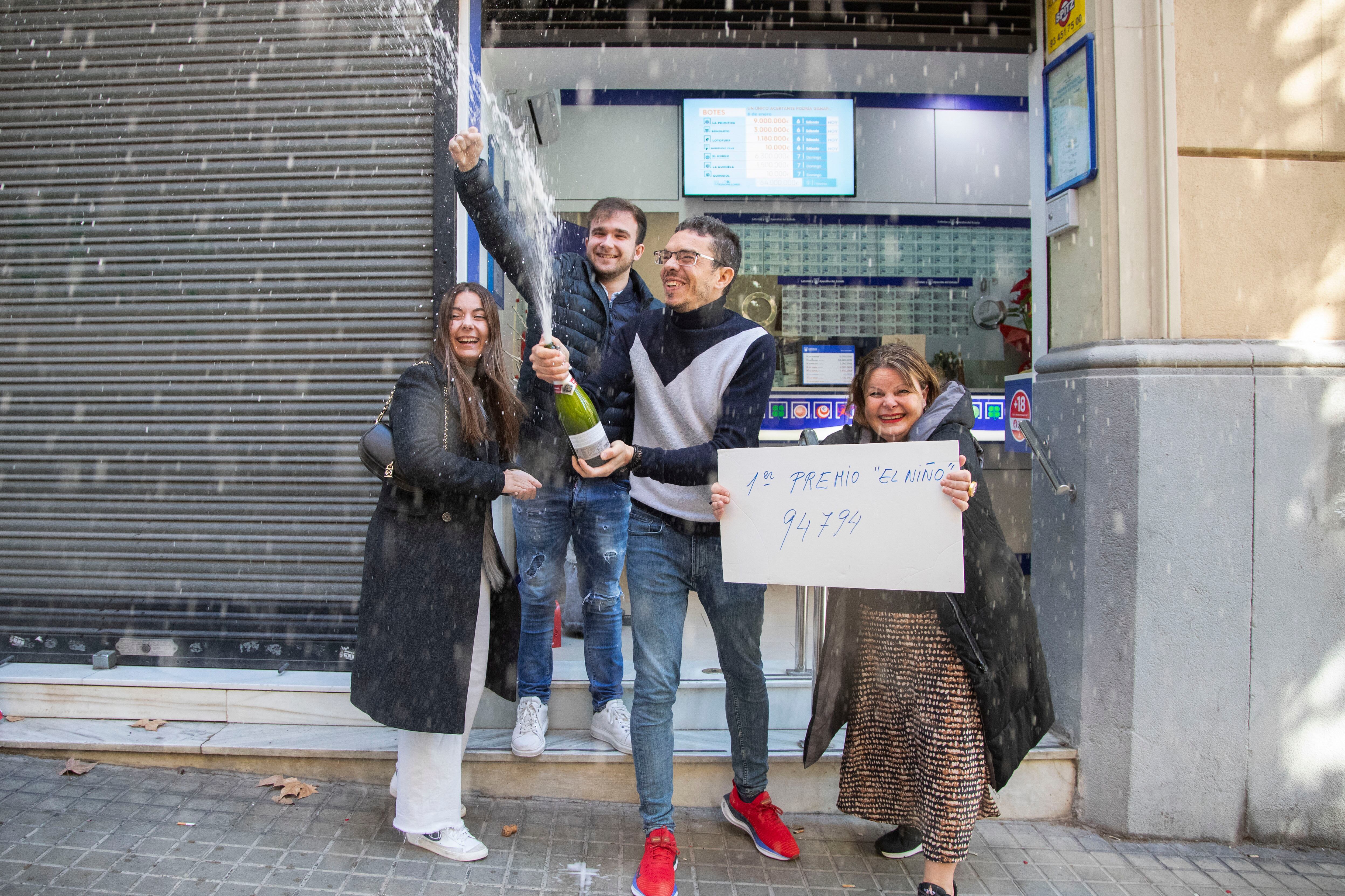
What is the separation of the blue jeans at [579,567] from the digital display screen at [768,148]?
3.87 m

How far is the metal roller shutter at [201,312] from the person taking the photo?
4.37m

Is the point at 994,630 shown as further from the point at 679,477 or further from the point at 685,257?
the point at 685,257

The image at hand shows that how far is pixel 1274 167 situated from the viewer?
138 inches

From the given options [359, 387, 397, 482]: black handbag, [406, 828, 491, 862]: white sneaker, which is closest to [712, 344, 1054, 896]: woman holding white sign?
[359, 387, 397, 482]: black handbag

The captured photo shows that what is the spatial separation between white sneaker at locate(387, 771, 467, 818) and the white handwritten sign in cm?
138

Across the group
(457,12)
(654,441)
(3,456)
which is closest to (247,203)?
(457,12)

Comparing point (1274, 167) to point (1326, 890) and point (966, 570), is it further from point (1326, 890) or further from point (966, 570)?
Result: point (1326, 890)

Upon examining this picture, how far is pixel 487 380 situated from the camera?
3162mm

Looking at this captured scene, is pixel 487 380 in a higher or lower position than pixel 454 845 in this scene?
higher

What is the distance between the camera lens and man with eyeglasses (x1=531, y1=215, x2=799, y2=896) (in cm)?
280

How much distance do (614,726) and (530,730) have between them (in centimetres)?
35

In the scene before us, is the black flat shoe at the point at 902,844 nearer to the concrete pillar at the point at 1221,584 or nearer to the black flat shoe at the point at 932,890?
the black flat shoe at the point at 932,890

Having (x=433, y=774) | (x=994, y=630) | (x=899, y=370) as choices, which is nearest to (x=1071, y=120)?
(x=899, y=370)

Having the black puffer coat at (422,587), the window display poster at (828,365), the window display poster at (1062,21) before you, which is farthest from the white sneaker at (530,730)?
the window display poster at (828,365)
